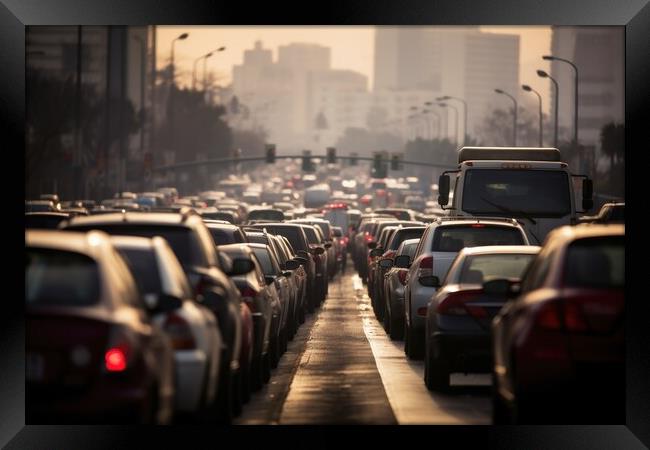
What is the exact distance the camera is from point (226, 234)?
77.5 feet

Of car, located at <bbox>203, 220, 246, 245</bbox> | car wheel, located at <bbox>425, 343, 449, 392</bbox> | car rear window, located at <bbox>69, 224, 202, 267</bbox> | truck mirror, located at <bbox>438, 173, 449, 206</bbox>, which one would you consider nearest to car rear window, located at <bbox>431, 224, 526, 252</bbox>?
car, located at <bbox>203, 220, 246, 245</bbox>

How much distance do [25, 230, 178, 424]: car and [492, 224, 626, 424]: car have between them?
2682mm

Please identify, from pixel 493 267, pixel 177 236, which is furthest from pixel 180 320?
pixel 493 267

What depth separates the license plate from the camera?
11.0 metres

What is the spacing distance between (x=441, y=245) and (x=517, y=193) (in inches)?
323

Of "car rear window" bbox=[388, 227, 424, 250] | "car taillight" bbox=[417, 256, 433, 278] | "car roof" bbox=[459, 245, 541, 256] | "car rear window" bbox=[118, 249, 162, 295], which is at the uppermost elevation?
"car rear window" bbox=[118, 249, 162, 295]

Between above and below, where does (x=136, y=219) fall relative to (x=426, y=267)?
above

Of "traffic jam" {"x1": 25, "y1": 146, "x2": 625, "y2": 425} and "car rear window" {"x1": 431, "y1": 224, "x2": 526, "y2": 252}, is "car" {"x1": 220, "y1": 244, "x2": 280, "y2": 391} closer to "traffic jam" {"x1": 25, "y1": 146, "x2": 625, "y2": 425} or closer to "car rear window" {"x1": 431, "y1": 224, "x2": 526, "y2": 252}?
"traffic jam" {"x1": 25, "y1": 146, "x2": 625, "y2": 425}

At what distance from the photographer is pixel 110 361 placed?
428 inches

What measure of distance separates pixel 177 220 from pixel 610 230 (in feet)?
13.0

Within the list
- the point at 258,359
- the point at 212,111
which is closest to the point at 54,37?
the point at 212,111

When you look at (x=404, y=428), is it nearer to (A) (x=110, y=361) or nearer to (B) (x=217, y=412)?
(B) (x=217, y=412)

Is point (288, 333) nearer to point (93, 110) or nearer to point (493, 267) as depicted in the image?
point (493, 267)
